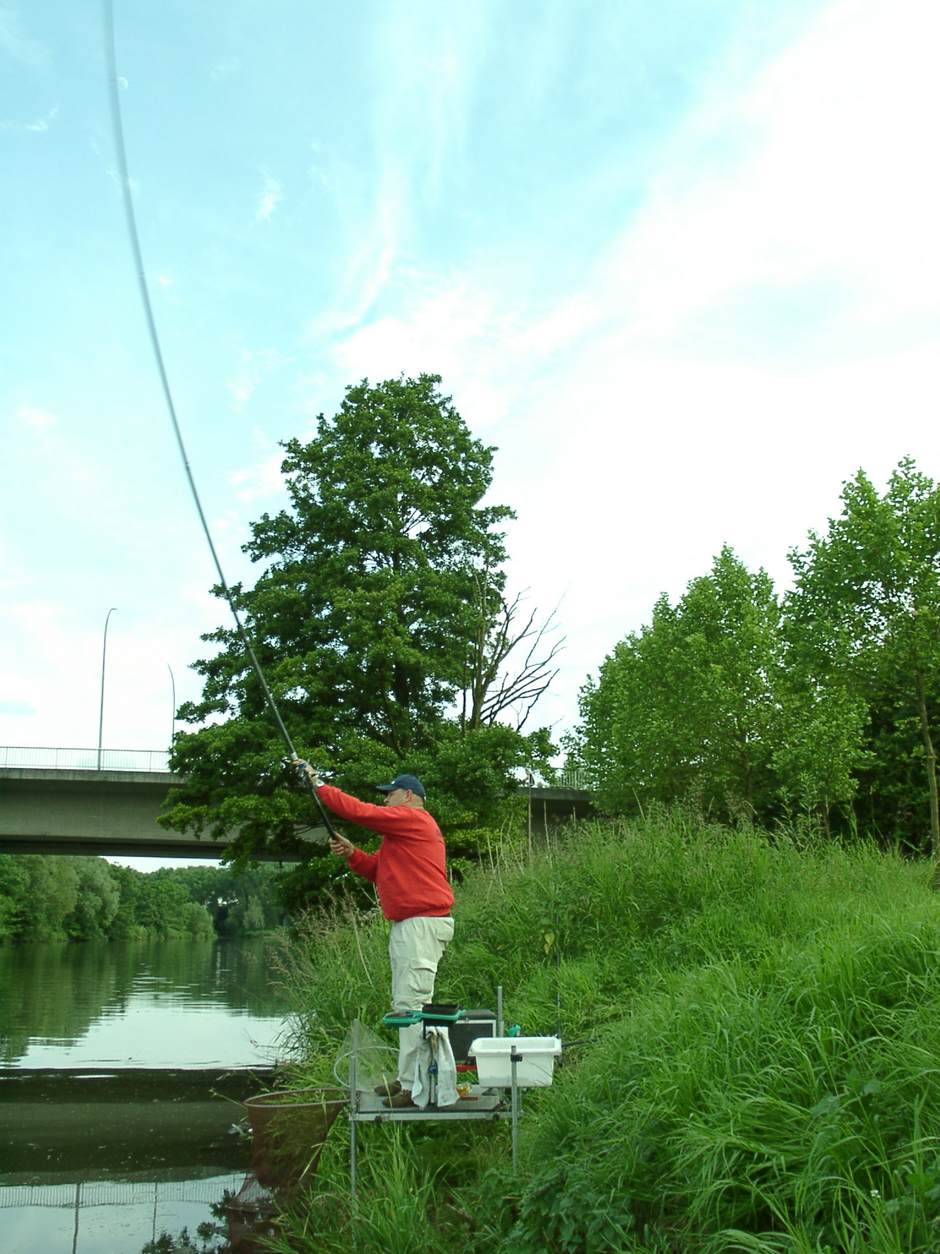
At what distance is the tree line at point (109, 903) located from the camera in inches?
2896

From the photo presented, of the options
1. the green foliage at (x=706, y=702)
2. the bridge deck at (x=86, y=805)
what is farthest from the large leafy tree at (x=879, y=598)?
the bridge deck at (x=86, y=805)

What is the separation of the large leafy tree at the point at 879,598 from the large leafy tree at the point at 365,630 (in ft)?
22.6

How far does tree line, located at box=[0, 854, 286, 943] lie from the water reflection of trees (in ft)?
9.37

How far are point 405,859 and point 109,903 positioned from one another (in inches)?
3482

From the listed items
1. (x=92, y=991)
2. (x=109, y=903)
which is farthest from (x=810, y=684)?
(x=109, y=903)

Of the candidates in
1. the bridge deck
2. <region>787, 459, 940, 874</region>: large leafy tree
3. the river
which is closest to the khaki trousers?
the river

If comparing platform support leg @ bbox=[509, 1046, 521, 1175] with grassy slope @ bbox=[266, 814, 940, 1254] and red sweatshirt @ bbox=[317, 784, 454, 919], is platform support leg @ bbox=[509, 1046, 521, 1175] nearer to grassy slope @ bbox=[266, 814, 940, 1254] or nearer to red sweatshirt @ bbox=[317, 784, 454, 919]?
grassy slope @ bbox=[266, 814, 940, 1254]

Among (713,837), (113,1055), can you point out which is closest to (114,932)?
(113,1055)

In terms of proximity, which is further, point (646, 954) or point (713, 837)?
point (713, 837)

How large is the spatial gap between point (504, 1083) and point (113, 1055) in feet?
38.3

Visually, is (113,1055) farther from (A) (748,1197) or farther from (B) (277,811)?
(A) (748,1197)

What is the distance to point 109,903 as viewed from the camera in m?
89.6

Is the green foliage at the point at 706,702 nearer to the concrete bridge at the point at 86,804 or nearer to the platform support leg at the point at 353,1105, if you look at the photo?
the concrete bridge at the point at 86,804

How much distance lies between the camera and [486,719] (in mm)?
26656
